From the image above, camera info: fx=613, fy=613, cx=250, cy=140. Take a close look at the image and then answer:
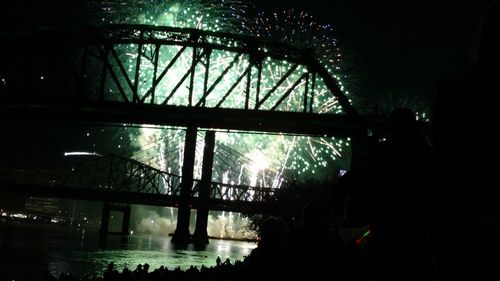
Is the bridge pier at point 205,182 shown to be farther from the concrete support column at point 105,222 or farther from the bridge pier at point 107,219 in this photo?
the bridge pier at point 107,219

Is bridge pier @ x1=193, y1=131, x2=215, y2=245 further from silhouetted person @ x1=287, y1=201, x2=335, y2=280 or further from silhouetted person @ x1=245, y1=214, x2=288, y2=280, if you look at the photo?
silhouetted person @ x1=287, y1=201, x2=335, y2=280

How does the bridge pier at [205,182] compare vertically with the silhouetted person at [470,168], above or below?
above

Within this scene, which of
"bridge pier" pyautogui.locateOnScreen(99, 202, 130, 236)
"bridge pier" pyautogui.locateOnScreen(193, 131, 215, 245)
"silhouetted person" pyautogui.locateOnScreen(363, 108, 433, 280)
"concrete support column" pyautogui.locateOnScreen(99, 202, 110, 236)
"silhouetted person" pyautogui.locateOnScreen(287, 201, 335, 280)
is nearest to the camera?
"silhouetted person" pyautogui.locateOnScreen(363, 108, 433, 280)

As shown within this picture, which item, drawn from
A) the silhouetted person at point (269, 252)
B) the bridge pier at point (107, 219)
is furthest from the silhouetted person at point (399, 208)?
the bridge pier at point (107, 219)

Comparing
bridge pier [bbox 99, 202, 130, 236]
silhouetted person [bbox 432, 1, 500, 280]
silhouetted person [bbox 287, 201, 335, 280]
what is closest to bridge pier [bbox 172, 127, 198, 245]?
bridge pier [bbox 99, 202, 130, 236]

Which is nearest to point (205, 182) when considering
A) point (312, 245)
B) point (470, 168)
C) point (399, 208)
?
point (312, 245)

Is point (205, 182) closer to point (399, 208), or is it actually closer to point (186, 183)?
point (186, 183)

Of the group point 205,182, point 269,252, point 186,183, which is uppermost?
point 205,182
